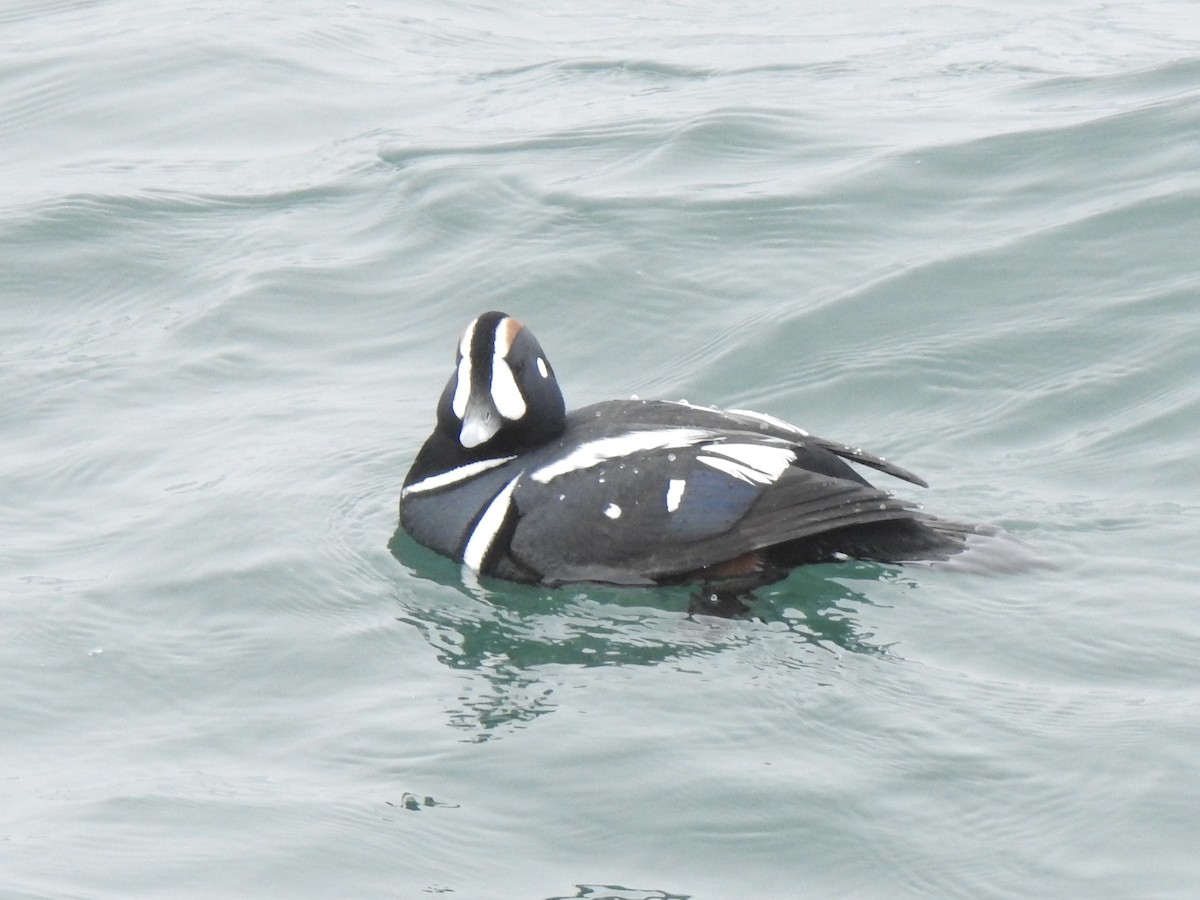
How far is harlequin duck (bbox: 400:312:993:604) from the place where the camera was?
6066mm

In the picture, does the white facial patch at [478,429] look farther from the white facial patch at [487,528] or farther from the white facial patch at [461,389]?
the white facial patch at [487,528]

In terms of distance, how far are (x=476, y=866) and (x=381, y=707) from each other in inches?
38.6

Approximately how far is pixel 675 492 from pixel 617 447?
318 mm

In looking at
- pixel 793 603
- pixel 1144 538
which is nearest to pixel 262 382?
pixel 793 603

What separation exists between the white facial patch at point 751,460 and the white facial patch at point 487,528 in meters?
0.74

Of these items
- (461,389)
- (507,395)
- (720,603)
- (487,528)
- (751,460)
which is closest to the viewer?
(720,603)

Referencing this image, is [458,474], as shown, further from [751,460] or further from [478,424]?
[751,460]

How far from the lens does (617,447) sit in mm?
6340

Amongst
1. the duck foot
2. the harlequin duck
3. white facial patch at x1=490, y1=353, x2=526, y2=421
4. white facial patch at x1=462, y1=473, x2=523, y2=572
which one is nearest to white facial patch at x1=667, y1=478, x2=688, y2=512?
the harlequin duck

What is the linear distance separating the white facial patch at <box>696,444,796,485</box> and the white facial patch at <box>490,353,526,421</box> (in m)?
0.83

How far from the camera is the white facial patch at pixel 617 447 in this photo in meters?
6.27

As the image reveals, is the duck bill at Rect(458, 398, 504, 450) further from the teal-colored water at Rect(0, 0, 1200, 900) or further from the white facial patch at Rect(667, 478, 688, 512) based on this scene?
the white facial patch at Rect(667, 478, 688, 512)

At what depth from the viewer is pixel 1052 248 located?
885 cm

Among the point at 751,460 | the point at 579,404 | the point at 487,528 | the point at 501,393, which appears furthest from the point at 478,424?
the point at 579,404
